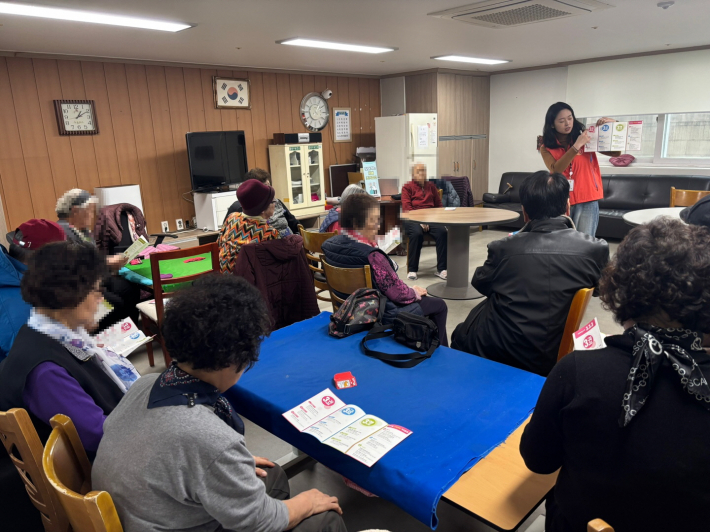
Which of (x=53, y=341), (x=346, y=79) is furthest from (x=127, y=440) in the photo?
(x=346, y=79)

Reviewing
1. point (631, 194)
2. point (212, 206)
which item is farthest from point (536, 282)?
point (631, 194)

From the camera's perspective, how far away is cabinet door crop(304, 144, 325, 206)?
21.2 ft

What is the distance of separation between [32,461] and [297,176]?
551 cm

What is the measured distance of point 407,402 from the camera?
1.51 m

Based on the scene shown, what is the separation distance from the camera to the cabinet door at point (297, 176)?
6.28 metres

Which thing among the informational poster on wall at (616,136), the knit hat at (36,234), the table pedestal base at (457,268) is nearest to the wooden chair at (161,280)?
the knit hat at (36,234)

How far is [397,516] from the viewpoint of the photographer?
1.95 m

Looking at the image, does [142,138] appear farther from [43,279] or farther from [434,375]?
[434,375]

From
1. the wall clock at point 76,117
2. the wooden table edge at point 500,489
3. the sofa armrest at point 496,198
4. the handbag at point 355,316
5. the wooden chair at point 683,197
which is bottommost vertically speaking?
the sofa armrest at point 496,198

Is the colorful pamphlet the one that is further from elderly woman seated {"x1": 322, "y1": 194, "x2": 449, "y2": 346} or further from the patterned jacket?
the patterned jacket

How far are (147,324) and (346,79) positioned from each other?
514cm

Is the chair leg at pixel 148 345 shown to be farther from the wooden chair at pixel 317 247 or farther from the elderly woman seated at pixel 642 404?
the elderly woman seated at pixel 642 404

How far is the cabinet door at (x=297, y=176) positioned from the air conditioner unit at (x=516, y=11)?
2.91 m

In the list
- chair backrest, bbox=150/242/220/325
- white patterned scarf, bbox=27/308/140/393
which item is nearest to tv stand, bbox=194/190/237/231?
chair backrest, bbox=150/242/220/325
